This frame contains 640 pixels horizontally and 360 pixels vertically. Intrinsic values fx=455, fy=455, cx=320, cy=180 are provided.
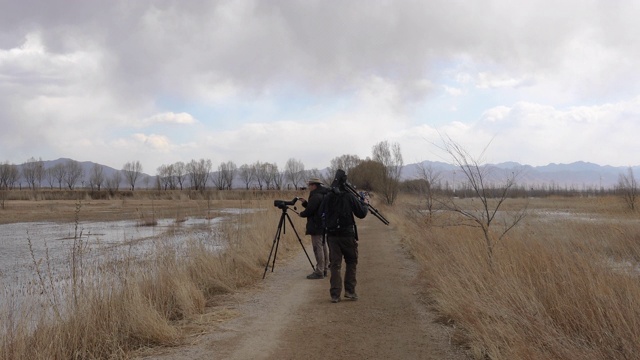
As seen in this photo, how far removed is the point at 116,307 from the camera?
5641mm

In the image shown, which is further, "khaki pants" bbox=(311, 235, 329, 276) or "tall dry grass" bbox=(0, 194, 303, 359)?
"khaki pants" bbox=(311, 235, 329, 276)

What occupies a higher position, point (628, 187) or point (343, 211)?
point (628, 187)

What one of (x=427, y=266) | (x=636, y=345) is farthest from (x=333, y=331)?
(x=427, y=266)

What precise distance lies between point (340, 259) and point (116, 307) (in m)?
3.37

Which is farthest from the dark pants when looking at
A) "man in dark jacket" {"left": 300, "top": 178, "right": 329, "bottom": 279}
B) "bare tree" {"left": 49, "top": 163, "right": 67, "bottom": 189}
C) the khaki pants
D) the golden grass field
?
"bare tree" {"left": 49, "top": 163, "right": 67, "bottom": 189}

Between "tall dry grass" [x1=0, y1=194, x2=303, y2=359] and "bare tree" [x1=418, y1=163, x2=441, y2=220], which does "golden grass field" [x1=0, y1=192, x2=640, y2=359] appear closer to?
"tall dry grass" [x1=0, y1=194, x2=303, y2=359]

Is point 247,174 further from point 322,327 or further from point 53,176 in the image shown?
point 322,327

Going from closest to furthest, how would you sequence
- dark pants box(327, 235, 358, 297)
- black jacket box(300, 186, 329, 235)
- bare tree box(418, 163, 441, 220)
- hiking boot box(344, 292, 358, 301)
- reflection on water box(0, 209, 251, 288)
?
dark pants box(327, 235, 358, 297)
hiking boot box(344, 292, 358, 301)
black jacket box(300, 186, 329, 235)
reflection on water box(0, 209, 251, 288)
bare tree box(418, 163, 441, 220)

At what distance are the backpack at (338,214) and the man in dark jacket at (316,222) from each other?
58.3 inches

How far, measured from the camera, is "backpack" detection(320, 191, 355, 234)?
7.28 metres

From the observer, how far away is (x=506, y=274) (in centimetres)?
638

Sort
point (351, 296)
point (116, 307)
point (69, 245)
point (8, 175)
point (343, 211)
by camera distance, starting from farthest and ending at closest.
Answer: point (8, 175)
point (69, 245)
point (351, 296)
point (343, 211)
point (116, 307)

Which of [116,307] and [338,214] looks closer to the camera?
[116,307]

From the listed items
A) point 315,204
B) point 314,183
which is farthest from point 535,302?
point 314,183
